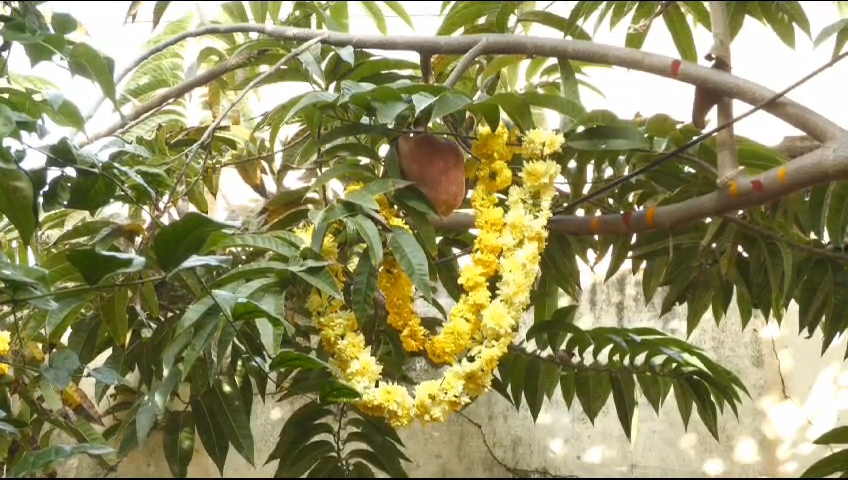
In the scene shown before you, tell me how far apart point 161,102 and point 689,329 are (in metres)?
0.92

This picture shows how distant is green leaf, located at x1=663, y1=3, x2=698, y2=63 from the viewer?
1337mm

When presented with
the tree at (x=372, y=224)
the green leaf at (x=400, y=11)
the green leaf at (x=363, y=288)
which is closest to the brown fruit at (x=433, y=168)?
the tree at (x=372, y=224)

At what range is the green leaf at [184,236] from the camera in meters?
0.91

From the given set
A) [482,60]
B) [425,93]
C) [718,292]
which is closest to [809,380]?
[718,292]

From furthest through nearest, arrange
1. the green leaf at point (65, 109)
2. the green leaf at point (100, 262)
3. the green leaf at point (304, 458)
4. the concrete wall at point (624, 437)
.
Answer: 1. the concrete wall at point (624, 437)
2. the green leaf at point (304, 458)
3. the green leaf at point (65, 109)
4. the green leaf at point (100, 262)

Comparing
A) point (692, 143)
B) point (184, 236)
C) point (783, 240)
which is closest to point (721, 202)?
point (692, 143)

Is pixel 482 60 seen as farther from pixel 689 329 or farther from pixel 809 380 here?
pixel 809 380

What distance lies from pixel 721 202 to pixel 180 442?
0.87m

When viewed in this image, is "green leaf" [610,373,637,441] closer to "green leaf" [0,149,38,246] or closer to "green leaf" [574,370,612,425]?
"green leaf" [574,370,612,425]

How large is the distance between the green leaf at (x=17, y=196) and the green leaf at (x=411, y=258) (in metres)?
0.42

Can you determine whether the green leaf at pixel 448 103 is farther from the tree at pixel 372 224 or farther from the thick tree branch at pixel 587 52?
the thick tree branch at pixel 587 52

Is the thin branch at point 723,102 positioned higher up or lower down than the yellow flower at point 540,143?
higher up

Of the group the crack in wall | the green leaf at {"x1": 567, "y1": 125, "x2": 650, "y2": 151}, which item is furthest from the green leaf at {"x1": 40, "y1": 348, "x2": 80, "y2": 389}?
the crack in wall

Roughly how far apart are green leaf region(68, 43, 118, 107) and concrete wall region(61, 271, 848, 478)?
1.32 m
